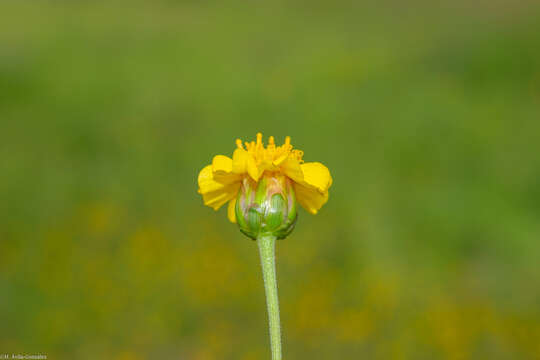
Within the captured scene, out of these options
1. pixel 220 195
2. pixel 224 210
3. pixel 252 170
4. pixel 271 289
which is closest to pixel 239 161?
pixel 252 170

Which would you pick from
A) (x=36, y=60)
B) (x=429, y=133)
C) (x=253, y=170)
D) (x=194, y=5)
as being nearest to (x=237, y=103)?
(x=429, y=133)

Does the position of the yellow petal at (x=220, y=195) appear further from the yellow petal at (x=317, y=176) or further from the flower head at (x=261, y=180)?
the yellow petal at (x=317, y=176)

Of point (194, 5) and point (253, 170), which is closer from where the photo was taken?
point (253, 170)

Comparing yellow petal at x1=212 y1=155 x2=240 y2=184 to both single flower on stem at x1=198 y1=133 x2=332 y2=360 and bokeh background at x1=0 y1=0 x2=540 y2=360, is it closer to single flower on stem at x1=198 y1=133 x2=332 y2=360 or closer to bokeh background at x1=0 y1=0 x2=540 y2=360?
single flower on stem at x1=198 y1=133 x2=332 y2=360

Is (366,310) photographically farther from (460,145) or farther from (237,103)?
(237,103)

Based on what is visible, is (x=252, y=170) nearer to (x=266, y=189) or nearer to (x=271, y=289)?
(x=266, y=189)

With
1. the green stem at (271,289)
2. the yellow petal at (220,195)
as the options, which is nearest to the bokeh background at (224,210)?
the yellow petal at (220,195)

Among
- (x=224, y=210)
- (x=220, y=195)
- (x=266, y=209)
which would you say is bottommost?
(x=266, y=209)
